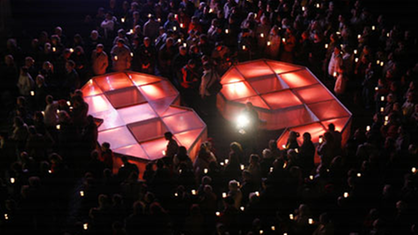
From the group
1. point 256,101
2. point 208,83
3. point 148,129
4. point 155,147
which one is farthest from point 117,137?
point 256,101

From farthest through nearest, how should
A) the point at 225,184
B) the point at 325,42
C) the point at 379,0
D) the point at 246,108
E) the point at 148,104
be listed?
the point at 379,0 → the point at 325,42 → the point at 148,104 → the point at 246,108 → the point at 225,184

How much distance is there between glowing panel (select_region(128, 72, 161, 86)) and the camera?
60.0 ft

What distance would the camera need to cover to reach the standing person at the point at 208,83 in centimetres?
1702

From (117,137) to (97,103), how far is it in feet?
5.37

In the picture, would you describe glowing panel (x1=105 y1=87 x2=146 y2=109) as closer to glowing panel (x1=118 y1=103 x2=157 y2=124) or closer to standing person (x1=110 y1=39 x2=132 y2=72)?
glowing panel (x1=118 y1=103 x2=157 y2=124)

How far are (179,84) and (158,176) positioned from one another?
5336 mm

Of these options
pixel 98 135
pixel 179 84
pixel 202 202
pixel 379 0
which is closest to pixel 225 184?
pixel 202 202

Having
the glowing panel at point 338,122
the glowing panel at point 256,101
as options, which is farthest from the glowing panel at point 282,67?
the glowing panel at point 338,122

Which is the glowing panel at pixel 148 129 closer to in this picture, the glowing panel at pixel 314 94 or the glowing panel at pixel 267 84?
the glowing panel at pixel 267 84

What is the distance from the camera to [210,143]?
1475cm

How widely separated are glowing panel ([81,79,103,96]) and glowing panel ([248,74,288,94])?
4087 mm

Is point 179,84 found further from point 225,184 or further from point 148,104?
point 225,184

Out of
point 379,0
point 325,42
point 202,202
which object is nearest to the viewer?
point 202,202

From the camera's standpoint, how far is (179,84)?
18.4m
